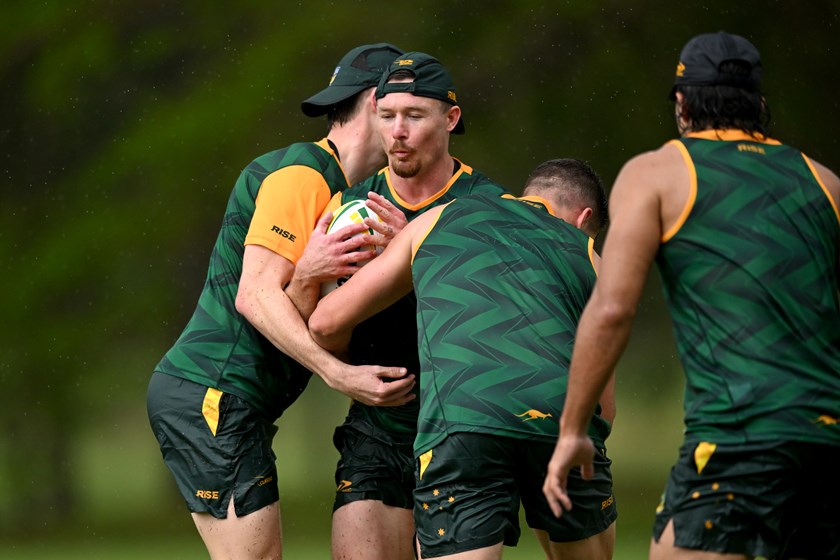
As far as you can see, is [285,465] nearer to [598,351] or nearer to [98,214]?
[98,214]

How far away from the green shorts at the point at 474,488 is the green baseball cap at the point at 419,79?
1.39m

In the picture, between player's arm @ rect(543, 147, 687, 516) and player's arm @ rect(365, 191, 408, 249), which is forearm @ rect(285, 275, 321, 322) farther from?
player's arm @ rect(543, 147, 687, 516)

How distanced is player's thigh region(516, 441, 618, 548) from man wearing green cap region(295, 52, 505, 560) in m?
0.76

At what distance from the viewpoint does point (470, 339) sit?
3.66 metres

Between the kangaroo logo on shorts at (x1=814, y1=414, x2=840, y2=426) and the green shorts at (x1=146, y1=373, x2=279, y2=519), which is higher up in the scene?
the kangaroo logo on shorts at (x1=814, y1=414, x2=840, y2=426)

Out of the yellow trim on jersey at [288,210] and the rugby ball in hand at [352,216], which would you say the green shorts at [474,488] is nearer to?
the rugby ball in hand at [352,216]

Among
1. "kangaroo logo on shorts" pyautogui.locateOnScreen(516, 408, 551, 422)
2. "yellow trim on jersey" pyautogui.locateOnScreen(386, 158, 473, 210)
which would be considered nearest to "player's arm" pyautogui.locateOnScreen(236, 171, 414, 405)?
"yellow trim on jersey" pyautogui.locateOnScreen(386, 158, 473, 210)

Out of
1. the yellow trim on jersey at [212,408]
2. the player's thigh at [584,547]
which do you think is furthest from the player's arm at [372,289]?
the player's thigh at [584,547]

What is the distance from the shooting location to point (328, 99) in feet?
15.7

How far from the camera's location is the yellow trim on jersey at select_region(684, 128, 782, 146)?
124 inches

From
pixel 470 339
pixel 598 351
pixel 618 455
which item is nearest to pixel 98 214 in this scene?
pixel 618 455

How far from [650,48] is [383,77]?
20.9 ft

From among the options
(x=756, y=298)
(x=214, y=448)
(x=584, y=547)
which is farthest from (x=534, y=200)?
(x=214, y=448)

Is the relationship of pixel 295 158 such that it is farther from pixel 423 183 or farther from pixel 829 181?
pixel 829 181
